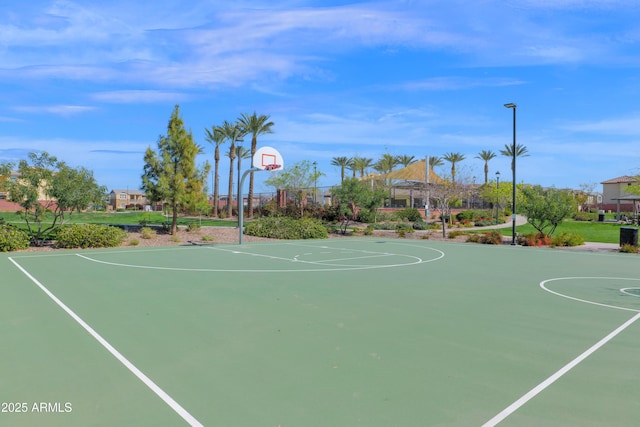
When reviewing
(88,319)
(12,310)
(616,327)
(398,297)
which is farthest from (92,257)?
(616,327)

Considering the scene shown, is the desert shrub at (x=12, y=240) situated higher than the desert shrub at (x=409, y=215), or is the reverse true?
the desert shrub at (x=409, y=215)

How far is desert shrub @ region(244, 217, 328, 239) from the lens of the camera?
27.3m

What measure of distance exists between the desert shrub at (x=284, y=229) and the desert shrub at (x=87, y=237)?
8275 mm

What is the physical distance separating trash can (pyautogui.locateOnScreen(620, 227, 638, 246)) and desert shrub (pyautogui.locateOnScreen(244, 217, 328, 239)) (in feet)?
50.1

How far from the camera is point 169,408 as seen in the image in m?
4.30

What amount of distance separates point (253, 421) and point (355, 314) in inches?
164

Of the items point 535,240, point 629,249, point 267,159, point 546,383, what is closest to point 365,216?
point 535,240

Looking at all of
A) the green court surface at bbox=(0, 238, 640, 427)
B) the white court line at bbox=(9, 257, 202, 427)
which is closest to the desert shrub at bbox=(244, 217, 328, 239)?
the green court surface at bbox=(0, 238, 640, 427)

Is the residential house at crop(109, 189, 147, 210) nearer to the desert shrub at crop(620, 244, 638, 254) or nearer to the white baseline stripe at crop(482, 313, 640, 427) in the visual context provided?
the desert shrub at crop(620, 244, 638, 254)

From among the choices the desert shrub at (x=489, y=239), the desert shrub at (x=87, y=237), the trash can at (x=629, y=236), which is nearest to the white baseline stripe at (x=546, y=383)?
the trash can at (x=629, y=236)

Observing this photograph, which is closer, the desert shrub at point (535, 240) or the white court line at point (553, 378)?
the white court line at point (553, 378)

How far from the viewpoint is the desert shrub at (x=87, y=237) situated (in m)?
19.8

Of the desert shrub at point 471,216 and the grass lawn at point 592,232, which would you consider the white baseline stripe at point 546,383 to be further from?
the desert shrub at point 471,216

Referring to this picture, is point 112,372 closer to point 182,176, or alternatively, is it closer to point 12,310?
point 12,310
